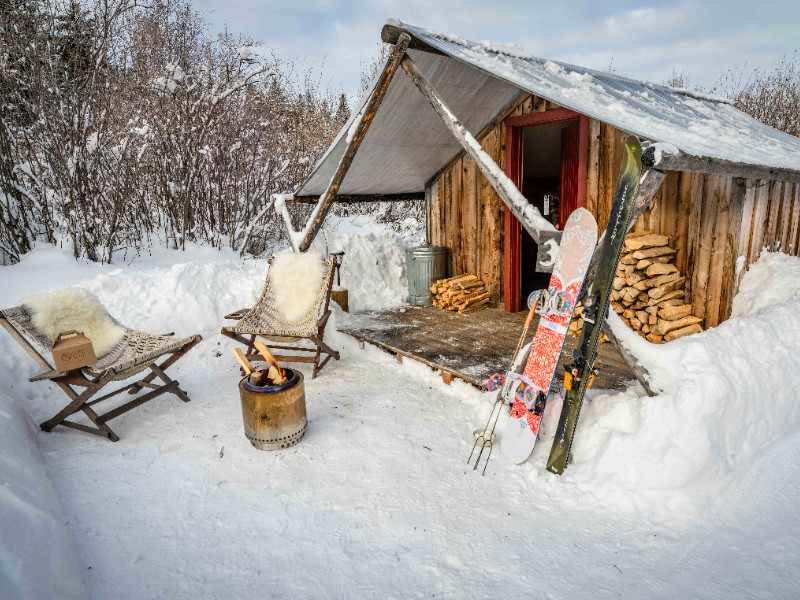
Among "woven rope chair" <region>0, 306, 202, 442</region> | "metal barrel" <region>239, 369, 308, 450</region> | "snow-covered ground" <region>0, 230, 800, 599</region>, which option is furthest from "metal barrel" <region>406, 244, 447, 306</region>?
"metal barrel" <region>239, 369, 308, 450</region>

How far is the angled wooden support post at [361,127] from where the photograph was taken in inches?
157

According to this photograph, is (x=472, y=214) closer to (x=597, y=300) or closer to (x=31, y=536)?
(x=597, y=300)

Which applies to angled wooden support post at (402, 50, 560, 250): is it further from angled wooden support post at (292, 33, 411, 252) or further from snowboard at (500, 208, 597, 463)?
angled wooden support post at (292, 33, 411, 252)

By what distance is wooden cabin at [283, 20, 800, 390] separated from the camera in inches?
136

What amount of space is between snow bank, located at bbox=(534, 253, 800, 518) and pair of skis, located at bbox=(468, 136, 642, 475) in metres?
0.24

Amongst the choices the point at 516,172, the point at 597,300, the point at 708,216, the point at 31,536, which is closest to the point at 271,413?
the point at 31,536

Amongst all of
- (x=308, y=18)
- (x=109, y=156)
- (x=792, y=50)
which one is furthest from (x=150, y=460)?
(x=792, y=50)

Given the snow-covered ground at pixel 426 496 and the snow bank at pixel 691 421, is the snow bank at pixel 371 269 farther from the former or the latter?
the snow bank at pixel 691 421

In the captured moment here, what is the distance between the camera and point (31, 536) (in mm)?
1913

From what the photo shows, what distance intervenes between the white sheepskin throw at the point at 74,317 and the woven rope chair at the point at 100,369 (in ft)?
0.18

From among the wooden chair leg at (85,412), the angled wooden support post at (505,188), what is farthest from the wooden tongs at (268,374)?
the angled wooden support post at (505,188)

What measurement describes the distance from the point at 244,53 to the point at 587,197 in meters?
7.22

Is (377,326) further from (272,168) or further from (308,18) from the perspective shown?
(308,18)

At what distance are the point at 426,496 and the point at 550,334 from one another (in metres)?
1.40
